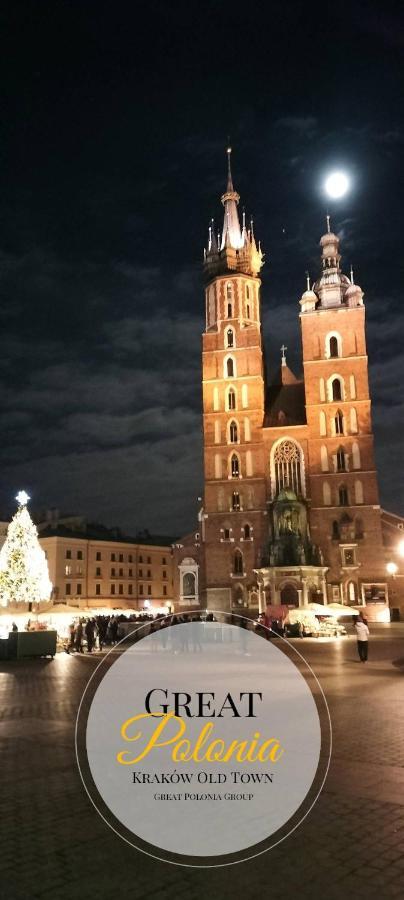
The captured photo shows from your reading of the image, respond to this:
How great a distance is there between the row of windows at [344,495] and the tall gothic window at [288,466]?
2.39 meters

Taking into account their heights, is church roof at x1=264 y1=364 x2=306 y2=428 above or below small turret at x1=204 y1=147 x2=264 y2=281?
below

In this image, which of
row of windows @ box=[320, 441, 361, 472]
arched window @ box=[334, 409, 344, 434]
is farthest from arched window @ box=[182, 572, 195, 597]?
arched window @ box=[334, 409, 344, 434]

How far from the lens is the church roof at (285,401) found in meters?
64.2

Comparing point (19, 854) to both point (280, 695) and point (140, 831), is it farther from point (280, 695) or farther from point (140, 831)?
point (280, 695)

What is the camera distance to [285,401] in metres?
66.9

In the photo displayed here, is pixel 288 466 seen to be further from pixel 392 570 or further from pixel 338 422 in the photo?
pixel 392 570

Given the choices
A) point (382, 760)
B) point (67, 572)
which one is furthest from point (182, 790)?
point (67, 572)

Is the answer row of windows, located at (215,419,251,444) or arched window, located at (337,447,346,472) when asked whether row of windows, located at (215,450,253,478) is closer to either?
row of windows, located at (215,419,251,444)

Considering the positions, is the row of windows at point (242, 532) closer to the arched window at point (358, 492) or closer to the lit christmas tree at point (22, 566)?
the arched window at point (358, 492)

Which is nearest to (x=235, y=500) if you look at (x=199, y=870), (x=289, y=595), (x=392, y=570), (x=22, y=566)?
(x=289, y=595)

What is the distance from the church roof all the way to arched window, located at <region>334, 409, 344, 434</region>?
125 inches

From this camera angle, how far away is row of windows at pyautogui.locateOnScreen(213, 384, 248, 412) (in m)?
64.0
